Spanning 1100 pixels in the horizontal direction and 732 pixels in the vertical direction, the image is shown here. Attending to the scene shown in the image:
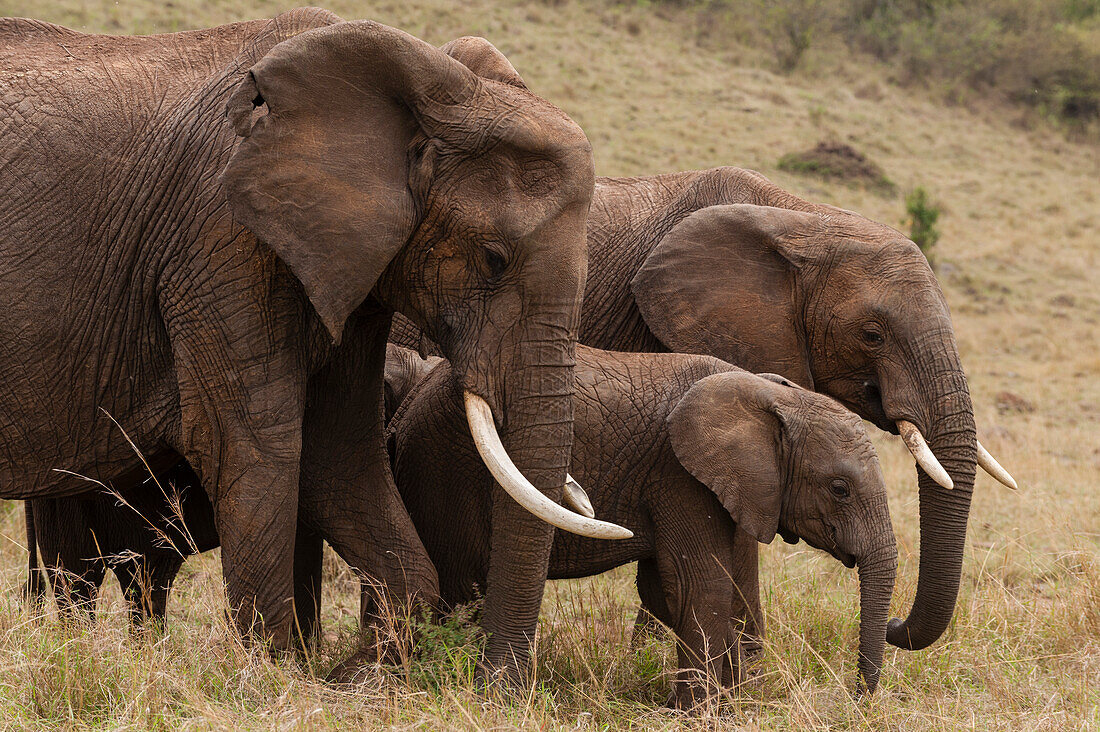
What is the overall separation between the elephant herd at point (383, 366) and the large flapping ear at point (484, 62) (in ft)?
0.04

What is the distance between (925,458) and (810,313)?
96cm

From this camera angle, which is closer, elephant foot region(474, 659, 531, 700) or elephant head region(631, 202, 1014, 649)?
elephant foot region(474, 659, 531, 700)

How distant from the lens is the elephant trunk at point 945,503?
A: 522cm

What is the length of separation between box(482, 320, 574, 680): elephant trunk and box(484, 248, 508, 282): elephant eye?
215mm

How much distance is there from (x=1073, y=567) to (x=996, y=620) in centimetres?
114

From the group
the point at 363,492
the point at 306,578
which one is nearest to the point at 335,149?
the point at 363,492

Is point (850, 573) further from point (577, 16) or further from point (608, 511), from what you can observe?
point (577, 16)

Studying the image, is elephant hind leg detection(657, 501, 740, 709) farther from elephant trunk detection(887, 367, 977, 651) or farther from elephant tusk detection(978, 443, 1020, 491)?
elephant tusk detection(978, 443, 1020, 491)

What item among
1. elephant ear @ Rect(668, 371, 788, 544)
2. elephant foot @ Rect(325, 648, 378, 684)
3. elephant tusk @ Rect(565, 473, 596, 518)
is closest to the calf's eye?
elephant ear @ Rect(668, 371, 788, 544)

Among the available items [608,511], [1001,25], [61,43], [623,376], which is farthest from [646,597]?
[1001,25]

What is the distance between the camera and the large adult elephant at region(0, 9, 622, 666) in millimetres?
4059

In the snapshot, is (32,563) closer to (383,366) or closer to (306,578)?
(306,578)

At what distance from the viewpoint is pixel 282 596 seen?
4.59 m

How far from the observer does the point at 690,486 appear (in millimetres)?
5023
